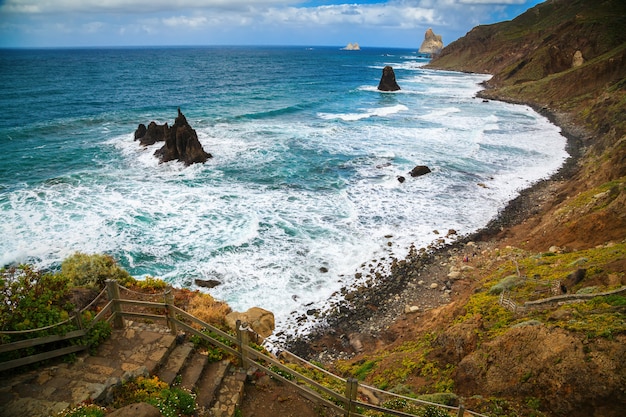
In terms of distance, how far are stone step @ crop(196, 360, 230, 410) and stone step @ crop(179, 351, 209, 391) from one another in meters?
0.12

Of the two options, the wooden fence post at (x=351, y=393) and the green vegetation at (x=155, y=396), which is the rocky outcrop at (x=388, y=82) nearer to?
the wooden fence post at (x=351, y=393)

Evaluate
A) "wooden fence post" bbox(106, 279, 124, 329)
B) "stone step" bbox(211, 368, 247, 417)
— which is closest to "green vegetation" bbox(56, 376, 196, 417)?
"stone step" bbox(211, 368, 247, 417)

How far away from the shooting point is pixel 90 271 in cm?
1170

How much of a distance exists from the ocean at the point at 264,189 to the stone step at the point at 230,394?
7.27 m

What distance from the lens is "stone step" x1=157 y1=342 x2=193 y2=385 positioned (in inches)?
299

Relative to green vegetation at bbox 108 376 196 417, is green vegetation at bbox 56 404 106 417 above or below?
above

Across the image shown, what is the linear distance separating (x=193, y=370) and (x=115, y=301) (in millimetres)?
2679

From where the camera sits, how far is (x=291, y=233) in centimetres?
2245

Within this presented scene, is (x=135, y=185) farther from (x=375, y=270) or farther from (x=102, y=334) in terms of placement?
(x=102, y=334)

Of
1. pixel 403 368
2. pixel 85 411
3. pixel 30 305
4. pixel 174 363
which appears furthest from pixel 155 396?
pixel 403 368

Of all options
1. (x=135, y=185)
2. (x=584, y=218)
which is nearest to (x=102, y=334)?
(x=584, y=218)

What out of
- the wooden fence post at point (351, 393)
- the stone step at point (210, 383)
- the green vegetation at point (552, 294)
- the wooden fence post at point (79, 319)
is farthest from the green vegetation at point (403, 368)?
the wooden fence post at point (79, 319)

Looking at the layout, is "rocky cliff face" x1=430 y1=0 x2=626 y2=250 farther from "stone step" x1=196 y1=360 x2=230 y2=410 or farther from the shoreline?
"stone step" x1=196 y1=360 x2=230 y2=410

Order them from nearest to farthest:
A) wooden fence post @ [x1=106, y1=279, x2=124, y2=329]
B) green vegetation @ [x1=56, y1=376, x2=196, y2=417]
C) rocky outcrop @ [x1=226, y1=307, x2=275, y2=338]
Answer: green vegetation @ [x1=56, y1=376, x2=196, y2=417]
wooden fence post @ [x1=106, y1=279, x2=124, y2=329]
rocky outcrop @ [x1=226, y1=307, x2=275, y2=338]
